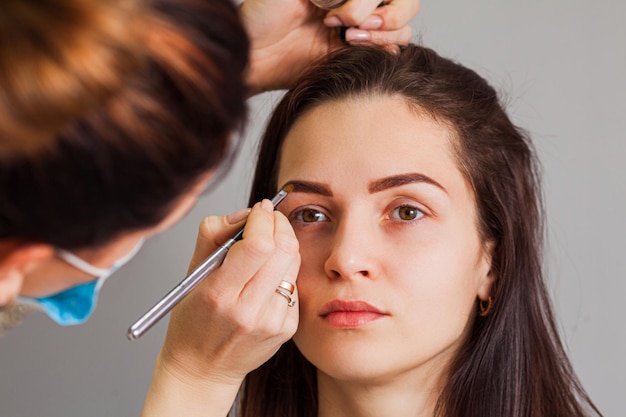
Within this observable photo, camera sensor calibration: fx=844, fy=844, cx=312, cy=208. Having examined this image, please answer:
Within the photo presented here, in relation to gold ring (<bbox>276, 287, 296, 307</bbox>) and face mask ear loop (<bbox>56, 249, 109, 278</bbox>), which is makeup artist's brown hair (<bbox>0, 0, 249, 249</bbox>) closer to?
face mask ear loop (<bbox>56, 249, 109, 278</bbox>)

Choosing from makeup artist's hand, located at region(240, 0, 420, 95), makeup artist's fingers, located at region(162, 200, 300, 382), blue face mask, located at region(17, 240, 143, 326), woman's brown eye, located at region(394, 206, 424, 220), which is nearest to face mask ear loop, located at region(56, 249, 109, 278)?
blue face mask, located at region(17, 240, 143, 326)

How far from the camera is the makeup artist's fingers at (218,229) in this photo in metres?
1.26

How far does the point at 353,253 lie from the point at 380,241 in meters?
0.06

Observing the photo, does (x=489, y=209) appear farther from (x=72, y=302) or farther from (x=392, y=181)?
(x=72, y=302)

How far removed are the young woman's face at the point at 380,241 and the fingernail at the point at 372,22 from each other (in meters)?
0.17

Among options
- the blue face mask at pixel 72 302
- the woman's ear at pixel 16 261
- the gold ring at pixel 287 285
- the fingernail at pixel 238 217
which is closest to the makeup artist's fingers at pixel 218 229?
the fingernail at pixel 238 217

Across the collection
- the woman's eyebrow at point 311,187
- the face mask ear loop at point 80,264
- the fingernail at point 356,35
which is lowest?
the woman's eyebrow at point 311,187

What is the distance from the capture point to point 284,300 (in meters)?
1.25

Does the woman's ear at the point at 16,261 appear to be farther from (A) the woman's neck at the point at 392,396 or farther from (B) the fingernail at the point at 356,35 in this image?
(B) the fingernail at the point at 356,35

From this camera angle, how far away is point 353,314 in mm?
1299

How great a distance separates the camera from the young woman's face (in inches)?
51.2

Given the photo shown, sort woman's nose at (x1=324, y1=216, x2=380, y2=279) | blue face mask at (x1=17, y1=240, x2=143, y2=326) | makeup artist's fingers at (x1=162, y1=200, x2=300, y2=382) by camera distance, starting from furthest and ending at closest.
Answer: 1. woman's nose at (x1=324, y1=216, x2=380, y2=279)
2. makeup artist's fingers at (x1=162, y1=200, x2=300, y2=382)
3. blue face mask at (x1=17, y1=240, x2=143, y2=326)

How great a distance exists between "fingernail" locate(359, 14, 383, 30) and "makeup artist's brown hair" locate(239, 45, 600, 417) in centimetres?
4

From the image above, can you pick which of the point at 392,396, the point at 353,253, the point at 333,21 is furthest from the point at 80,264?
the point at 333,21
